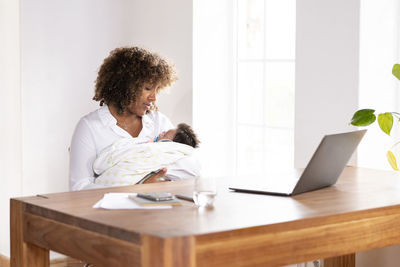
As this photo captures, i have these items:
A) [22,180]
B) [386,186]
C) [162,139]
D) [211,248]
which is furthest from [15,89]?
[211,248]

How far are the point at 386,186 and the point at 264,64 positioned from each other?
162cm

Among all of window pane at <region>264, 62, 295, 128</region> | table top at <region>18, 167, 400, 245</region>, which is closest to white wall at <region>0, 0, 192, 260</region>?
window pane at <region>264, 62, 295, 128</region>

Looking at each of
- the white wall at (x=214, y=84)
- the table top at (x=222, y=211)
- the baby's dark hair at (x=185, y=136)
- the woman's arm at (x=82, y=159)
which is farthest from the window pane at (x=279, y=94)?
the table top at (x=222, y=211)

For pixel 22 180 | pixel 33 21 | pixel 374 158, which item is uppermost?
pixel 33 21

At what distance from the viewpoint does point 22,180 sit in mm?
4523

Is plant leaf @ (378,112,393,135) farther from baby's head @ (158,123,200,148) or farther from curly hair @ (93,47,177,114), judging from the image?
curly hair @ (93,47,177,114)

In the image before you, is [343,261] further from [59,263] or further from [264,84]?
[59,263]

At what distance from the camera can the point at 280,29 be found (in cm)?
405

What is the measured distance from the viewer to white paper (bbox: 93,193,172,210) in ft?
7.22

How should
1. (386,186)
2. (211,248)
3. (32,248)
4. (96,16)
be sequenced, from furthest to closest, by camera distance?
(96,16) < (386,186) < (32,248) < (211,248)

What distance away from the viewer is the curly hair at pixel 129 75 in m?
3.58

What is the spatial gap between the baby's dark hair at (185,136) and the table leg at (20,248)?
1254 millimetres

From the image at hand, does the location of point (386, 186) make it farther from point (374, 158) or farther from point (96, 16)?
point (96, 16)

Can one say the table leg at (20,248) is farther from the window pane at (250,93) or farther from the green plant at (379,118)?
the window pane at (250,93)
